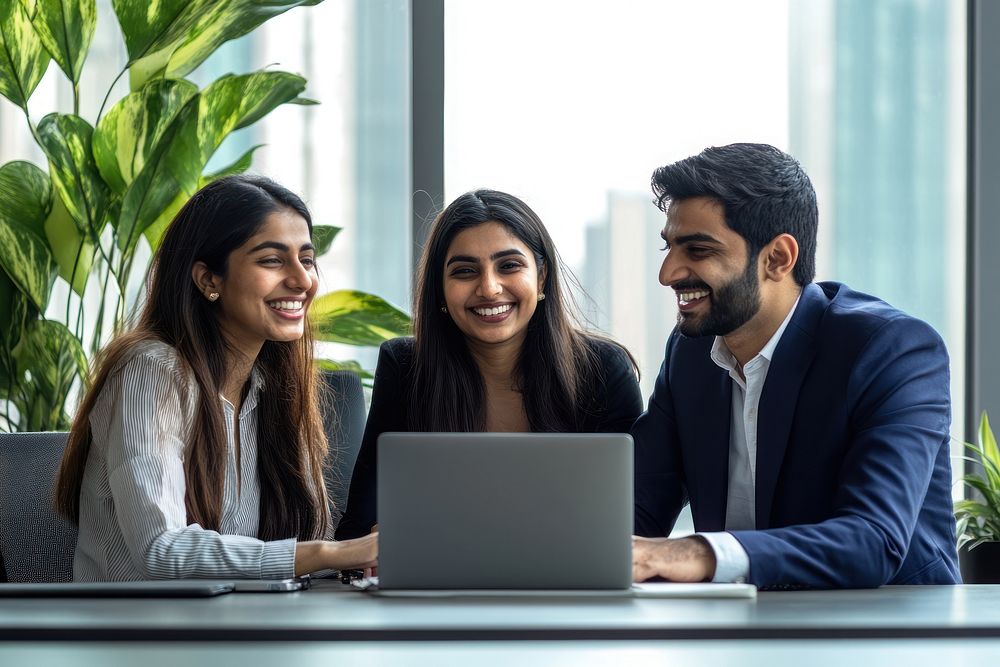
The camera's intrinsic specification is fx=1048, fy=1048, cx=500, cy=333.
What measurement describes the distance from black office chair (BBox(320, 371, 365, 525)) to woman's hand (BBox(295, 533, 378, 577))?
677mm

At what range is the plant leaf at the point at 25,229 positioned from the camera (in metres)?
2.54

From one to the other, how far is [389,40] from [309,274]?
55.9 inches

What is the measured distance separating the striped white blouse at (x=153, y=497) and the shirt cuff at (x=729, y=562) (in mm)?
639

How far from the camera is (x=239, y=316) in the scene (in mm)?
2113

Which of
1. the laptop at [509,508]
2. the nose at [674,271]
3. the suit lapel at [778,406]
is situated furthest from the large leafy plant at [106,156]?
the laptop at [509,508]

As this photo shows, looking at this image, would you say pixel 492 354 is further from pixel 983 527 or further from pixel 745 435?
pixel 983 527

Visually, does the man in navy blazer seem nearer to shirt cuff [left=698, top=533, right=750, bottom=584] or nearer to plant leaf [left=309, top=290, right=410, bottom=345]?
shirt cuff [left=698, top=533, right=750, bottom=584]

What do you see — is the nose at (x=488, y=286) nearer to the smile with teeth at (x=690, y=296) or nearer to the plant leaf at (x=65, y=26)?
the smile with teeth at (x=690, y=296)

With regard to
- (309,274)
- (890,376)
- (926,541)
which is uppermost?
(309,274)

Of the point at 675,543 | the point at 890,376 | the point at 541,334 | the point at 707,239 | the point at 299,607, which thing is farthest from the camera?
the point at 541,334

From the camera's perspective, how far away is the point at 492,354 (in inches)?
94.9

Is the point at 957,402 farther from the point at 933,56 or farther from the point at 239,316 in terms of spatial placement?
the point at 239,316

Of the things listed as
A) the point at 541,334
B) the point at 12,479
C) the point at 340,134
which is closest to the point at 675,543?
the point at 541,334

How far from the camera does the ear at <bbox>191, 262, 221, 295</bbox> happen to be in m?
2.11
